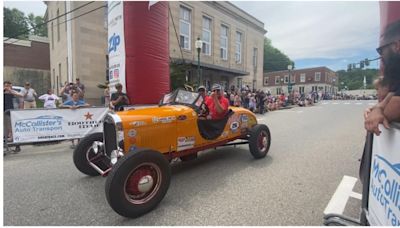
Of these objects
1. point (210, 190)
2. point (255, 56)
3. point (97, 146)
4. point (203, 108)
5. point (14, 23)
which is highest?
point (14, 23)

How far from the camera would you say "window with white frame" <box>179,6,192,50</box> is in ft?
66.3

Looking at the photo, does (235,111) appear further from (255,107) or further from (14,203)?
(255,107)

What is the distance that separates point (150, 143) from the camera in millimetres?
3670

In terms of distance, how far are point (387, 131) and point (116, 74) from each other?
21.1 ft

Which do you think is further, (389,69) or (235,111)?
(235,111)

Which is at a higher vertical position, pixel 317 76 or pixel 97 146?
pixel 317 76

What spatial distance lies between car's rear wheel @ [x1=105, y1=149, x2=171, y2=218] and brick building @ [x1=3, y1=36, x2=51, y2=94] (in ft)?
83.1

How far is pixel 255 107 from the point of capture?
1655 cm

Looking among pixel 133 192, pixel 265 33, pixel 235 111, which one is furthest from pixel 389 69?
pixel 265 33

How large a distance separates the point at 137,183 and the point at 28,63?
88.7 feet

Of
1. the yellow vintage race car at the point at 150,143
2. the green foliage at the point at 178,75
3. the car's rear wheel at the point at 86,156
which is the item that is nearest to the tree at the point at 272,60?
the green foliage at the point at 178,75

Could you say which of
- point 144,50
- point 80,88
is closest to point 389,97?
point 144,50

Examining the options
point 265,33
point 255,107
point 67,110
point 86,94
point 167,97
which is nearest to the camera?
point 167,97

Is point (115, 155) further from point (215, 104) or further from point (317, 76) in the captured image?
point (317, 76)
